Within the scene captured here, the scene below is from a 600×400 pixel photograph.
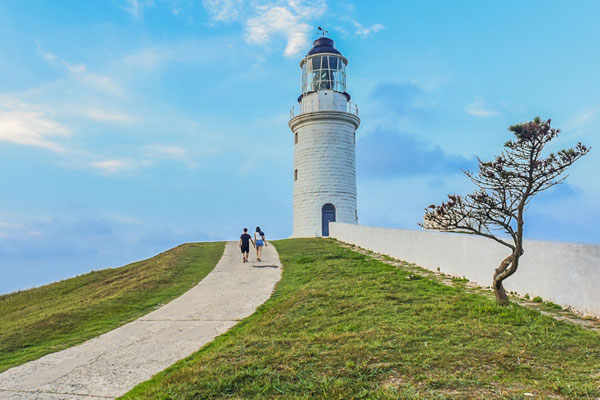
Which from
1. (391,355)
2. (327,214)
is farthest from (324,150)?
(391,355)

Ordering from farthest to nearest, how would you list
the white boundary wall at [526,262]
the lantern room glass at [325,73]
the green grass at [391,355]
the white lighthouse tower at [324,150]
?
1. the lantern room glass at [325,73]
2. the white lighthouse tower at [324,150]
3. the white boundary wall at [526,262]
4. the green grass at [391,355]

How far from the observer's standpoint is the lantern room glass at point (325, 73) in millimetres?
32750

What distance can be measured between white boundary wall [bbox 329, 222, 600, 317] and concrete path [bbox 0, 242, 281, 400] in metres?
5.62

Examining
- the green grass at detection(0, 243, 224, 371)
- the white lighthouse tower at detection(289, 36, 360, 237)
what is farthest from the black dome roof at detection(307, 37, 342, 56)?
the green grass at detection(0, 243, 224, 371)

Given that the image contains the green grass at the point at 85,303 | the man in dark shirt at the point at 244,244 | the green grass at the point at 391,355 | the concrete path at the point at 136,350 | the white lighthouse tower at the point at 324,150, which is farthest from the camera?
the white lighthouse tower at the point at 324,150

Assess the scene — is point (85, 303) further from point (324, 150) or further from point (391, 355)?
point (324, 150)

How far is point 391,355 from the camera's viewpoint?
6012 mm

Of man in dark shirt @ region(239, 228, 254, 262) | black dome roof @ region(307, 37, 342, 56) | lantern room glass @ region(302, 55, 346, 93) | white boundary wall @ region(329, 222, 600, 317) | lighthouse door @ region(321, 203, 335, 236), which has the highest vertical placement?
black dome roof @ region(307, 37, 342, 56)

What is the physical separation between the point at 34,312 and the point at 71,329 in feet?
17.6

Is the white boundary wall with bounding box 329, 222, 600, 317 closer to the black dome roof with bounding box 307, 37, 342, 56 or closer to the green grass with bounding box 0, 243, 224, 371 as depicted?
the green grass with bounding box 0, 243, 224, 371

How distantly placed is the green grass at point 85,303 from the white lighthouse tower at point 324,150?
338 inches

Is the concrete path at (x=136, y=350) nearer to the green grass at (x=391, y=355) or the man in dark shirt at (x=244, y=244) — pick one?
the green grass at (x=391, y=355)

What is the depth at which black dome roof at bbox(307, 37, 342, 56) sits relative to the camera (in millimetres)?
32781

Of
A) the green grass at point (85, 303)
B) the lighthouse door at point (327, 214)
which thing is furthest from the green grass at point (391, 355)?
the lighthouse door at point (327, 214)
